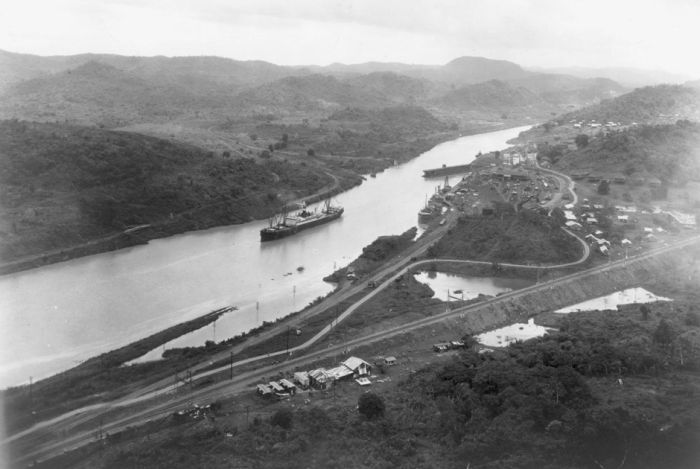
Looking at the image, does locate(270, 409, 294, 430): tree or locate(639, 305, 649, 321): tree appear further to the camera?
locate(639, 305, 649, 321): tree

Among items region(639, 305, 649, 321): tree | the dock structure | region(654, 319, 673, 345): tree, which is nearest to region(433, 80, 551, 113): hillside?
the dock structure

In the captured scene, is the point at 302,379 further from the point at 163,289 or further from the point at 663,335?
the point at 663,335

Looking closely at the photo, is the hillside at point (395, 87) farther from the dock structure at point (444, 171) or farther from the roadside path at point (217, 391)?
the roadside path at point (217, 391)

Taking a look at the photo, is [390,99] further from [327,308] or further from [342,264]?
[327,308]

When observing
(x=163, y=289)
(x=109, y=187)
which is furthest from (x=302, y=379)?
(x=109, y=187)

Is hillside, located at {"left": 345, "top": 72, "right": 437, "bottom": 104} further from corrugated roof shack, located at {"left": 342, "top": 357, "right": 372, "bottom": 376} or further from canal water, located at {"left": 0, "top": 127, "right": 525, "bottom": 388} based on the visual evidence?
corrugated roof shack, located at {"left": 342, "top": 357, "right": 372, "bottom": 376}
